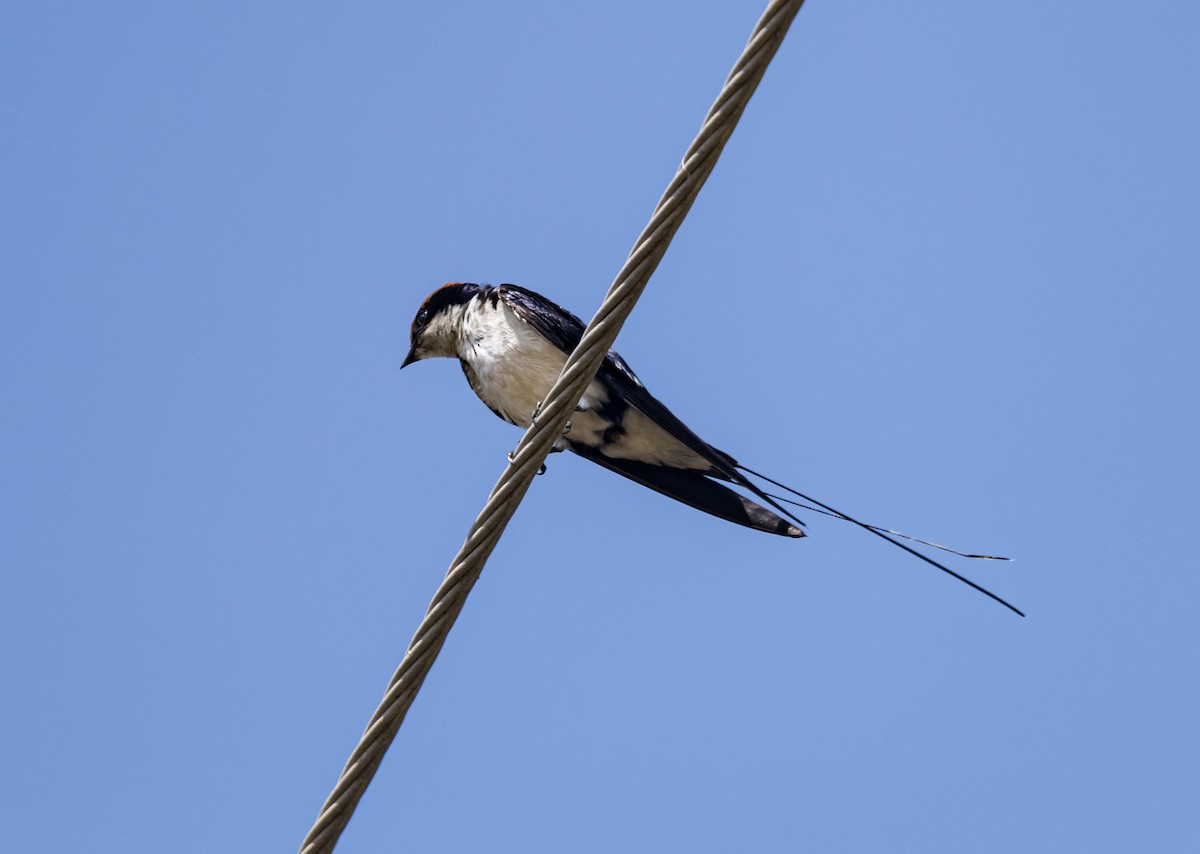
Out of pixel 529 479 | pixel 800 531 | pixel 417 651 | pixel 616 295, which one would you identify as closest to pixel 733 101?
pixel 616 295

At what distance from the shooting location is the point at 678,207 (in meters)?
2.93

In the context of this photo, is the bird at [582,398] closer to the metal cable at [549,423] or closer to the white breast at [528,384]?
the white breast at [528,384]

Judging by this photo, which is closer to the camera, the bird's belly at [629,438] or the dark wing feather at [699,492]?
the dark wing feather at [699,492]

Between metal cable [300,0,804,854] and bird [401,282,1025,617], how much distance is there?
65.9 inches

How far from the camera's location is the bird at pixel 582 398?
527 centimetres

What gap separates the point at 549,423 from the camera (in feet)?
10.6

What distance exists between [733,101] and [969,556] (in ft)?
4.50

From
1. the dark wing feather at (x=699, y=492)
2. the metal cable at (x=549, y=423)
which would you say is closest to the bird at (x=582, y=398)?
the dark wing feather at (x=699, y=492)

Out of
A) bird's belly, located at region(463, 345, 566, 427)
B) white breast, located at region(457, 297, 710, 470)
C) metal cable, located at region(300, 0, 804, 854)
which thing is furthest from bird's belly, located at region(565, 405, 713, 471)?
metal cable, located at region(300, 0, 804, 854)

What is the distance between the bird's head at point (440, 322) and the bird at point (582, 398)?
0.04 ft

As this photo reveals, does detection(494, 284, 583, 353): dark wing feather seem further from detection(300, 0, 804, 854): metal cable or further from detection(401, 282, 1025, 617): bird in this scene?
detection(300, 0, 804, 854): metal cable

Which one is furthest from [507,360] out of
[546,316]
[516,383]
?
[546,316]

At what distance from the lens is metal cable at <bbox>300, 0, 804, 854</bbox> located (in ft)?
9.02

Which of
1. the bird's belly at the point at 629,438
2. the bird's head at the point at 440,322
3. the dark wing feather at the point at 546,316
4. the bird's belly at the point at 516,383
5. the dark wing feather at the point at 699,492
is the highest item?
the bird's head at the point at 440,322
